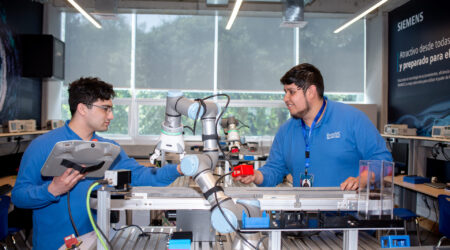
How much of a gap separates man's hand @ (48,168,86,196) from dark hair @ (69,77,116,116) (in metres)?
0.50

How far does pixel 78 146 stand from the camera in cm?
122

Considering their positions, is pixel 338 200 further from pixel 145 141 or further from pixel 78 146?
pixel 145 141

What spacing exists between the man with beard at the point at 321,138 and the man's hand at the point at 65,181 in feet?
3.00

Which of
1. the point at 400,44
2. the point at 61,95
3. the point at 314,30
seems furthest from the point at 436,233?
the point at 61,95

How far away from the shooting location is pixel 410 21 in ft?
18.2

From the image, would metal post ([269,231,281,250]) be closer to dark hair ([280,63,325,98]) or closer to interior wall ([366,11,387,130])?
dark hair ([280,63,325,98])

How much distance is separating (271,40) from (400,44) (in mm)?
2181

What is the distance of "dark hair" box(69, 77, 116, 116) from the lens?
1.80 meters

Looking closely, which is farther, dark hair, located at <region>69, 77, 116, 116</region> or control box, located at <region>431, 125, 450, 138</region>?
control box, located at <region>431, 125, 450, 138</region>

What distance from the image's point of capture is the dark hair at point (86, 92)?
1.80 metres

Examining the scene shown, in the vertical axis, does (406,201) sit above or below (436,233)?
above

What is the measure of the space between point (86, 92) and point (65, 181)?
22.4 inches

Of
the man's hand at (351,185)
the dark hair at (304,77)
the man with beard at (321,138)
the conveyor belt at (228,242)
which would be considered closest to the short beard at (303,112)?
the man with beard at (321,138)

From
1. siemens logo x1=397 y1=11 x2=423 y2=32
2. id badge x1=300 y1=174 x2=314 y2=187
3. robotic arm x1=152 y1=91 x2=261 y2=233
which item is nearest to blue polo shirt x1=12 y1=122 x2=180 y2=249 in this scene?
robotic arm x1=152 y1=91 x2=261 y2=233
